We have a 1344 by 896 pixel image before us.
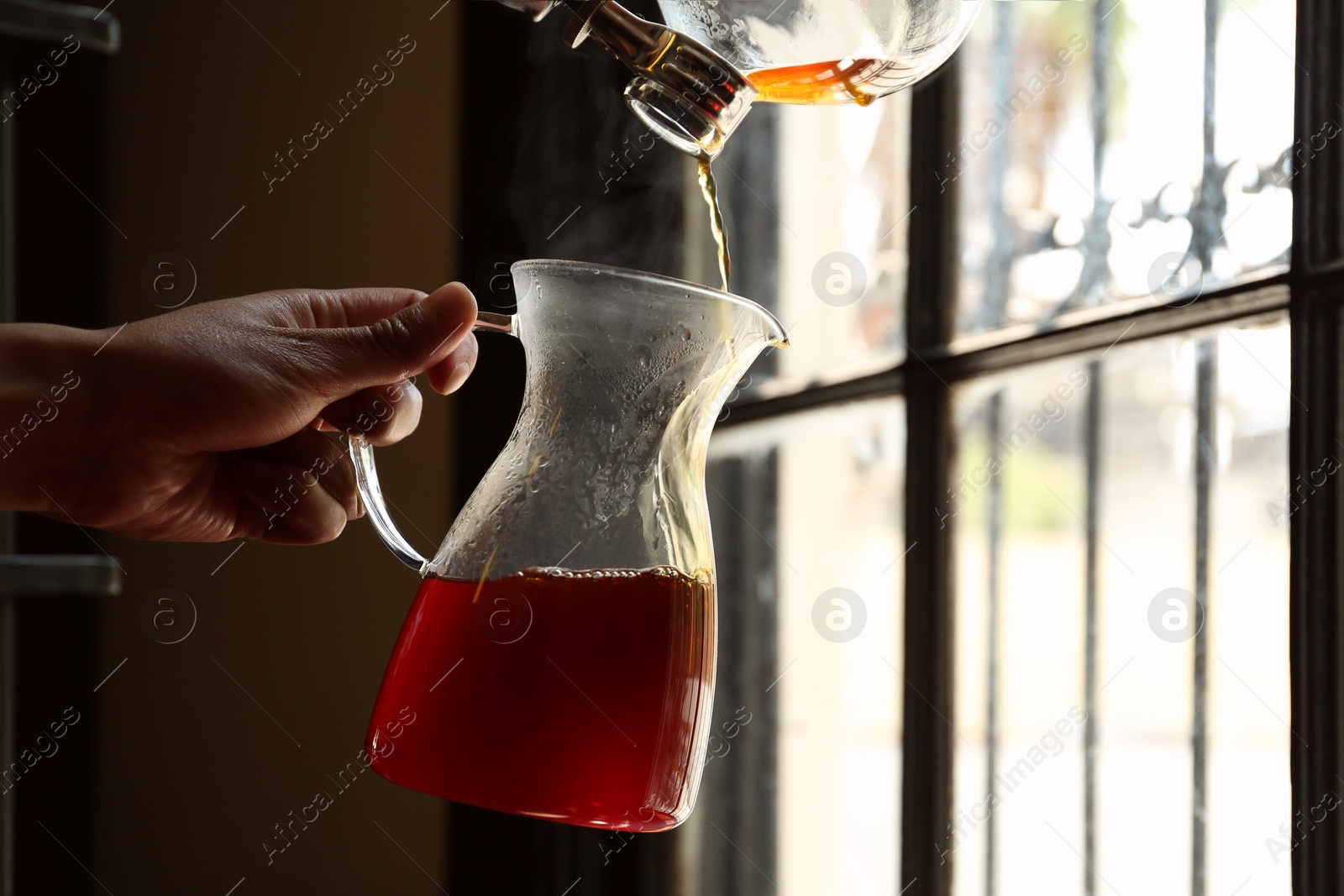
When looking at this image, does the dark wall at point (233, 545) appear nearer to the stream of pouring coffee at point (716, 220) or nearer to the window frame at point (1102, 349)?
the window frame at point (1102, 349)

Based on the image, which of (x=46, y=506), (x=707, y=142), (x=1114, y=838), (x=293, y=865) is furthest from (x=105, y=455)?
(x=293, y=865)

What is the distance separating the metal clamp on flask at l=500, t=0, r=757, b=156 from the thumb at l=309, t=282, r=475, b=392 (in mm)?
210

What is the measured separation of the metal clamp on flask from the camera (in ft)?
2.12

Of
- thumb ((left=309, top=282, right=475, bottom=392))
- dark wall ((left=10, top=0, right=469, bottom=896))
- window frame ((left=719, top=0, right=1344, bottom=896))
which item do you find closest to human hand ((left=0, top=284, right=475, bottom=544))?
thumb ((left=309, top=282, right=475, bottom=392))

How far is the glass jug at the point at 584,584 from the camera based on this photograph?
2.26 ft

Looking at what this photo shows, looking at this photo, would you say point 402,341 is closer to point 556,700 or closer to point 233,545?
point 556,700

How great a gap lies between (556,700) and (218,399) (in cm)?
40

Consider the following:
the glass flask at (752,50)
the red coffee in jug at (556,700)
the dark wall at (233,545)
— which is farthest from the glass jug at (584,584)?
the dark wall at (233,545)

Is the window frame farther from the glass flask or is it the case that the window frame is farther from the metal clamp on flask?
the metal clamp on flask

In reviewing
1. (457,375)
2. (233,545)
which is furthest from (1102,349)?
(233,545)

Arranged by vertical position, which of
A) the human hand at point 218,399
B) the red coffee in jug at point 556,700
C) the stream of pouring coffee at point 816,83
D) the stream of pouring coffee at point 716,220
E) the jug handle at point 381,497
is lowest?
the red coffee in jug at point 556,700

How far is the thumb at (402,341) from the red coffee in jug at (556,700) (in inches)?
7.5

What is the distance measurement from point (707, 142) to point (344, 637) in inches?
64.9

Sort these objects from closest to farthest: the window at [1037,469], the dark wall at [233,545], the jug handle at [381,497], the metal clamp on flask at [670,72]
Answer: the metal clamp on flask at [670,72] < the jug handle at [381,497] < the window at [1037,469] < the dark wall at [233,545]
